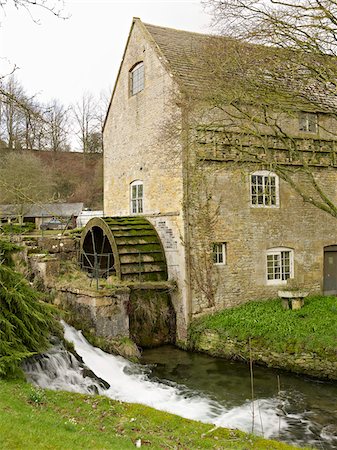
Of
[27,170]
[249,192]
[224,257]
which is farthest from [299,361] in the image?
[27,170]

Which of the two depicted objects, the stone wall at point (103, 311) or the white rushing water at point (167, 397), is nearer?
the white rushing water at point (167, 397)

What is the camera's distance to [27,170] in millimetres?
31594

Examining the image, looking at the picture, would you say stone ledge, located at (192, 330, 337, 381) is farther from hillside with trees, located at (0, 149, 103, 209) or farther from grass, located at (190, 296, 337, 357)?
hillside with trees, located at (0, 149, 103, 209)

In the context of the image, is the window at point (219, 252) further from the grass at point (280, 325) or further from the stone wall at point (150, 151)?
the grass at point (280, 325)

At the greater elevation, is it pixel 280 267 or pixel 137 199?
pixel 137 199

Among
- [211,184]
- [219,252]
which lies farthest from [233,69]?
[219,252]

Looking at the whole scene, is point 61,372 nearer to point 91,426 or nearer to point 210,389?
point 91,426

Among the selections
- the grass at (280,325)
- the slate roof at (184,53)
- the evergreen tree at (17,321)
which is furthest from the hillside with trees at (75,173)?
the evergreen tree at (17,321)

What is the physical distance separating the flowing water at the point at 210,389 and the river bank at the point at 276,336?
0.33m

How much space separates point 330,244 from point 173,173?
6.36 m

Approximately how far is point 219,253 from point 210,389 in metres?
4.94

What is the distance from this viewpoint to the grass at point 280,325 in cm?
1175

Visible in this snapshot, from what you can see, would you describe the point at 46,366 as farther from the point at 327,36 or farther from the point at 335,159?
the point at 335,159

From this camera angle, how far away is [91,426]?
247 inches
